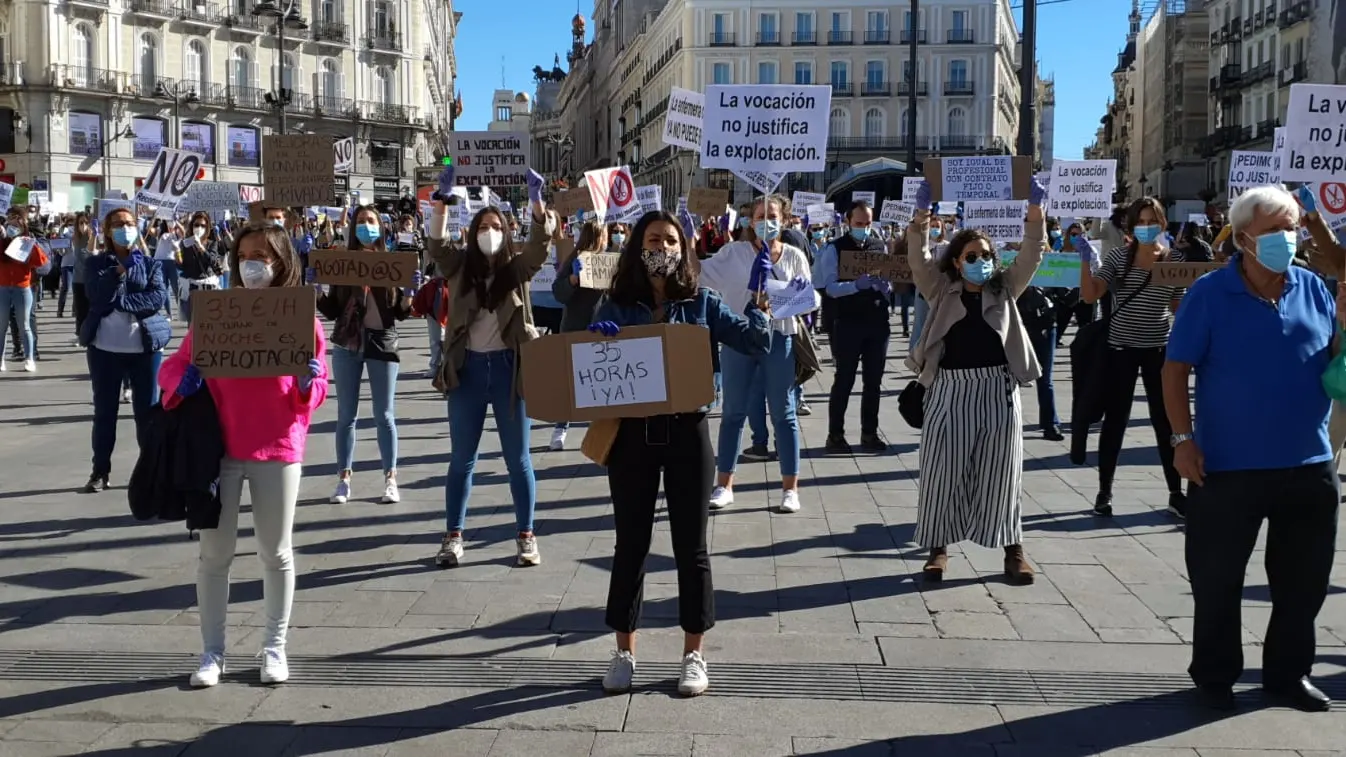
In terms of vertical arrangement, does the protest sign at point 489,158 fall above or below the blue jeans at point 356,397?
above

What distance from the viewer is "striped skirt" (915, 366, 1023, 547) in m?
6.38

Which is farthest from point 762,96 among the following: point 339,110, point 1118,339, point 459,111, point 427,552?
→ point 459,111

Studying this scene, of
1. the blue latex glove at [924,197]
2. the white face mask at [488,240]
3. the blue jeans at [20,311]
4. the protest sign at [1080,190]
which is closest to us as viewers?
the white face mask at [488,240]

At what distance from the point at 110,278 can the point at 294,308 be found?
4199 mm

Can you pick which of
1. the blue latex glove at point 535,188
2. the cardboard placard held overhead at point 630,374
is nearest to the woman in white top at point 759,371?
the blue latex glove at point 535,188

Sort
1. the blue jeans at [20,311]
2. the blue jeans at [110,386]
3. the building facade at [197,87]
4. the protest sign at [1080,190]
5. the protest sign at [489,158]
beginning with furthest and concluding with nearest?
the building facade at [197,87] < the blue jeans at [20,311] < the protest sign at [1080,190] < the protest sign at [489,158] < the blue jeans at [110,386]

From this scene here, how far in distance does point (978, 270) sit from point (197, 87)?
55.8 meters

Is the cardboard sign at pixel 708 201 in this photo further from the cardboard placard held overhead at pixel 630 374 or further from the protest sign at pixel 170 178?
the cardboard placard held overhead at pixel 630 374

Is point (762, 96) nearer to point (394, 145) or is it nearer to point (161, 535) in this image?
point (161, 535)

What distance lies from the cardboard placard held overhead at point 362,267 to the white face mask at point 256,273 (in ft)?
8.79

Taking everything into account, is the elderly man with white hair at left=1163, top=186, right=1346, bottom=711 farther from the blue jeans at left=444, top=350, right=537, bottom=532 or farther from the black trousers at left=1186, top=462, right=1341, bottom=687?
the blue jeans at left=444, top=350, right=537, bottom=532

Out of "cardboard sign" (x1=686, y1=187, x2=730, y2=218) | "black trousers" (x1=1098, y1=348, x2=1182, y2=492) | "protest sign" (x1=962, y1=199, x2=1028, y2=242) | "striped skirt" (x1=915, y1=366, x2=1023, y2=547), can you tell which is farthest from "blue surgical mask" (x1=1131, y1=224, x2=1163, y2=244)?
"cardboard sign" (x1=686, y1=187, x2=730, y2=218)

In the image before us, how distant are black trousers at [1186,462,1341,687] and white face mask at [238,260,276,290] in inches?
132

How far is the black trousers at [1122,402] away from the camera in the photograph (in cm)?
803
